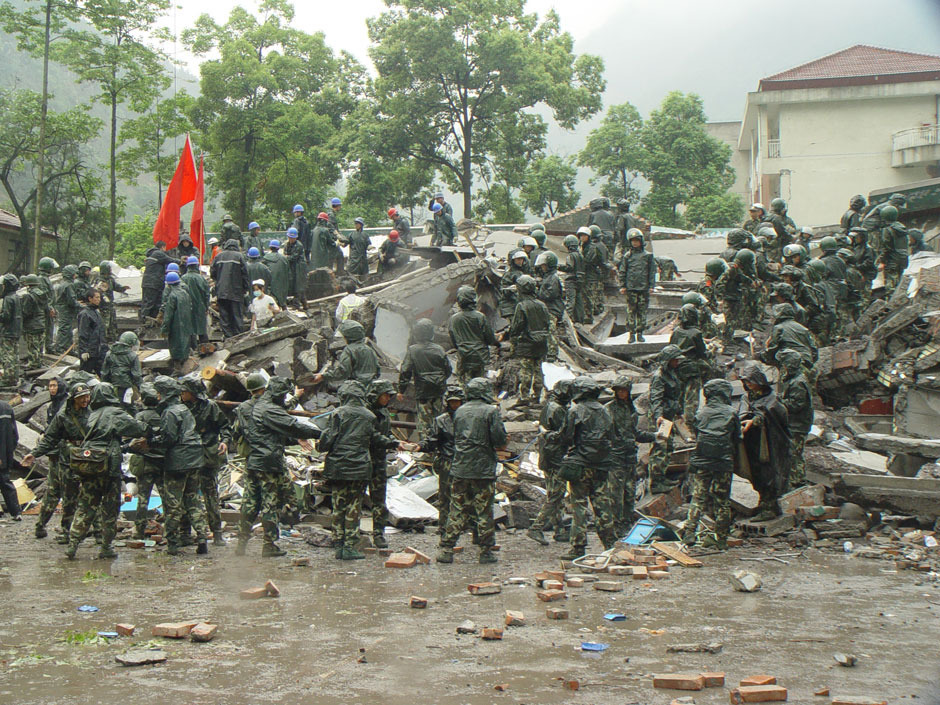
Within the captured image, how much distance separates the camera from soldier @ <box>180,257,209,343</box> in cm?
1587

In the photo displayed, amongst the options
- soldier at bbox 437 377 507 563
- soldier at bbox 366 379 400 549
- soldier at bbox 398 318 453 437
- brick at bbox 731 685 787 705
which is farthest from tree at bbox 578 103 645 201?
brick at bbox 731 685 787 705

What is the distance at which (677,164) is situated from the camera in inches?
1631

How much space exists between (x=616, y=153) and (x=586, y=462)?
Result: 3423 centimetres

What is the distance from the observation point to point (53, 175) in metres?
38.2

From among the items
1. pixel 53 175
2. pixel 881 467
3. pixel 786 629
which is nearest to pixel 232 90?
pixel 53 175

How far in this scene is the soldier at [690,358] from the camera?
11.9 meters

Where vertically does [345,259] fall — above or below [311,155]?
below

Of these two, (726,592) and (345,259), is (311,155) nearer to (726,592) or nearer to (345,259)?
(345,259)

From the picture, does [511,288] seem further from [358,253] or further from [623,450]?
[358,253]

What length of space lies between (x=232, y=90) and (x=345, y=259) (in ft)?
57.7

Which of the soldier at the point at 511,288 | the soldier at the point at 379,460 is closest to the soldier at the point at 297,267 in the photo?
the soldier at the point at 511,288

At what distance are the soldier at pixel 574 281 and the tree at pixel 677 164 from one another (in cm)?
2449

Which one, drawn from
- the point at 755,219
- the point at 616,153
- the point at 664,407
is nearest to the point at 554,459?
the point at 664,407

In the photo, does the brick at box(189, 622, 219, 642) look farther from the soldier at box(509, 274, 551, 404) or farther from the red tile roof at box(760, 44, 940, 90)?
the red tile roof at box(760, 44, 940, 90)
